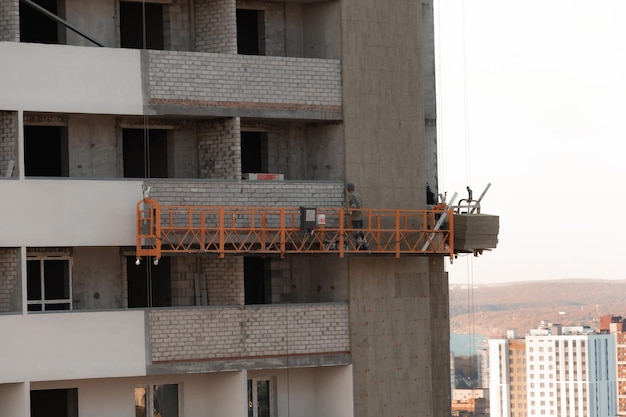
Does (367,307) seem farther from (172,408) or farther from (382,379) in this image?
(172,408)

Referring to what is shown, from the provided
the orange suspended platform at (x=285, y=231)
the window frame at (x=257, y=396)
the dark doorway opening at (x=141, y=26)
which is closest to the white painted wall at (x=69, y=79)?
the dark doorway opening at (x=141, y=26)

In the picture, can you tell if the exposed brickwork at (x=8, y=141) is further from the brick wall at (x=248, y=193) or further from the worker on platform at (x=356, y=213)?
the worker on platform at (x=356, y=213)

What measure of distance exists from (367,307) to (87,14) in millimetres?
9968

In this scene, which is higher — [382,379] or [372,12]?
[372,12]

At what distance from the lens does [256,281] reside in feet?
141

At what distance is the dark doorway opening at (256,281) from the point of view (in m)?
42.8

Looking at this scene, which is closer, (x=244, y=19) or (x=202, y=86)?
(x=202, y=86)

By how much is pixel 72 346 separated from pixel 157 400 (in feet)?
11.8

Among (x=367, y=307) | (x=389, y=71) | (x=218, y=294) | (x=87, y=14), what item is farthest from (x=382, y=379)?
(x=87, y=14)

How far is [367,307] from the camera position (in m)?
41.5

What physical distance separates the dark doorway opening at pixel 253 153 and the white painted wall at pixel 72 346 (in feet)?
18.8

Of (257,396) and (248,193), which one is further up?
(248,193)

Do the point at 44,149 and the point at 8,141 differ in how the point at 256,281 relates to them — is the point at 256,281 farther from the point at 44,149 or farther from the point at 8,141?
the point at 8,141

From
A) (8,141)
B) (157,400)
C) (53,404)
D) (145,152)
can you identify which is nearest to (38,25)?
(8,141)
